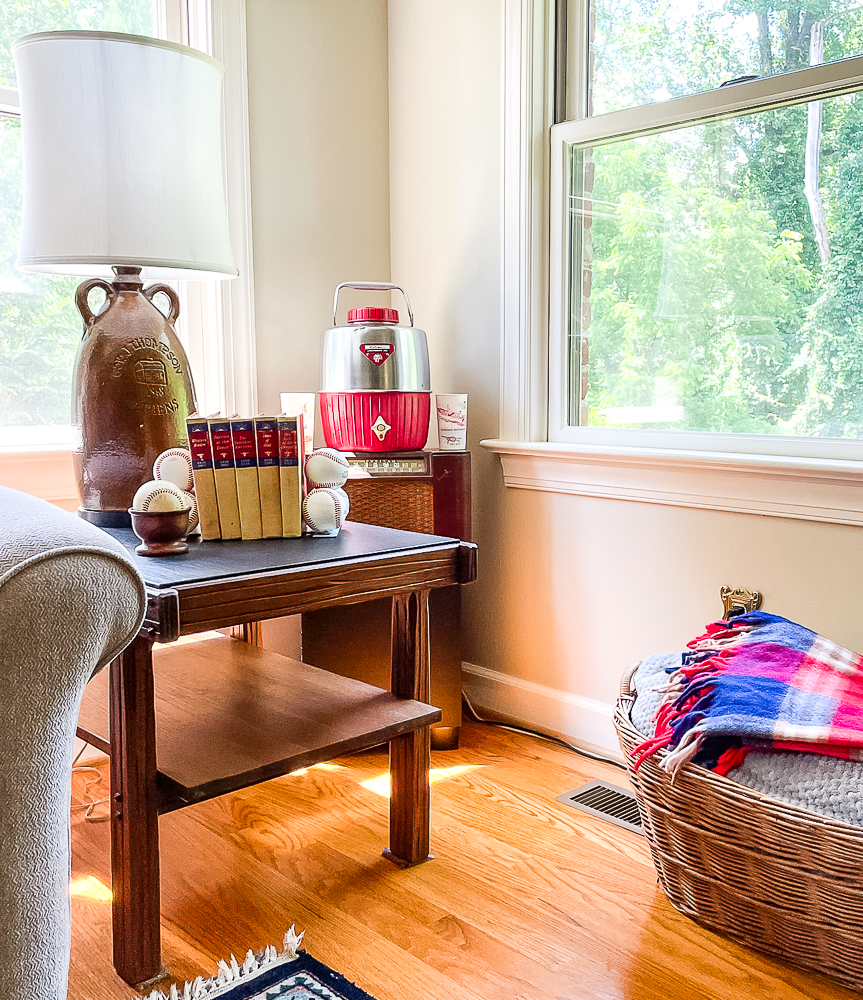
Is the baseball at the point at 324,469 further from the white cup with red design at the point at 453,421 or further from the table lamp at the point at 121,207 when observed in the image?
the white cup with red design at the point at 453,421

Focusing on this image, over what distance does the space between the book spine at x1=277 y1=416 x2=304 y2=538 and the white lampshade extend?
0.33 meters

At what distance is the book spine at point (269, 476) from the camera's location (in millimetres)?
1499

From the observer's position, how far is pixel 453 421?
2.13 metres

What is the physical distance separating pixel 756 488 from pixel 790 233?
477 millimetres

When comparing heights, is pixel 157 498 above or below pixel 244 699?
above

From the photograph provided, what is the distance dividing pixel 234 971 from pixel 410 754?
438 mm

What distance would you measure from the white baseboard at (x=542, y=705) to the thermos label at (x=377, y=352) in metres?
0.84

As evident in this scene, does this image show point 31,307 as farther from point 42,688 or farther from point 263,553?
point 42,688

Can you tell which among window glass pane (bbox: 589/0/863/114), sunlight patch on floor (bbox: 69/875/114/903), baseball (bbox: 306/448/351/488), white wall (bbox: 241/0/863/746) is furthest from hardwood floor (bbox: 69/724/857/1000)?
window glass pane (bbox: 589/0/863/114)

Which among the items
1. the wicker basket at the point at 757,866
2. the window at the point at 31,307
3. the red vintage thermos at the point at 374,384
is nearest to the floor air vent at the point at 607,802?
the wicker basket at the point at 757,866

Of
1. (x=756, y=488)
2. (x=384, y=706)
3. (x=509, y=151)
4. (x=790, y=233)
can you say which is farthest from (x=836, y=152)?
(x=384, y=706)

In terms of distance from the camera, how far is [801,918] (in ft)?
4.07

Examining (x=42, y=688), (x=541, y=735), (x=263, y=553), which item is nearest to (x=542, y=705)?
(x=541, y=735)

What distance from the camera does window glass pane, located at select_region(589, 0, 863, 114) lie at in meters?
1.68
